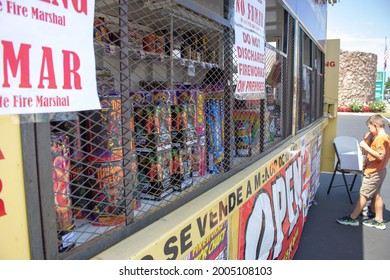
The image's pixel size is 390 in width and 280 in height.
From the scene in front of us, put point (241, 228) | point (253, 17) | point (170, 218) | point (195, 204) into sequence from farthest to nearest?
point (253, 17) < point (241, 228) < point (195, 204) < point (170, 218)

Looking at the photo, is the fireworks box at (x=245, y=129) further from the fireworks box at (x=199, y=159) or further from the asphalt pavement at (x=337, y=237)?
the asphalt pavement at (x=337, y=237)

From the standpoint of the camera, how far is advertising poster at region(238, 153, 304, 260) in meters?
2.41

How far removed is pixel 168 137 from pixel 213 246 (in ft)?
2.20

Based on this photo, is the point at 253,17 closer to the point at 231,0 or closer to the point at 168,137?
the point at 231,0

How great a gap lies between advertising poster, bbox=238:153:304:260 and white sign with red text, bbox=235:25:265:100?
0.75 metres

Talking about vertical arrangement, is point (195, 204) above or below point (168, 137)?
below

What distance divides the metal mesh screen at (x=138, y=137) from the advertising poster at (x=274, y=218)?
339 millimetres

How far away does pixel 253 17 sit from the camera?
253 cm

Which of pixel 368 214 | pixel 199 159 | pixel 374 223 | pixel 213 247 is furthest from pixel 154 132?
pixel 368 214

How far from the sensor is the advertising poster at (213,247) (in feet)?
5.57

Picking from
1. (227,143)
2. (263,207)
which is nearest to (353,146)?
(263,207)

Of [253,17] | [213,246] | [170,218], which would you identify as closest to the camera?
[170,218]

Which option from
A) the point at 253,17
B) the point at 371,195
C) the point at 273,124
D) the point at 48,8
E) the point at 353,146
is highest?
the point at 253,17

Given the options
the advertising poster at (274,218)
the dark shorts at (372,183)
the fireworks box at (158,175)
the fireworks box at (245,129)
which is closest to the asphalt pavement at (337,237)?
the advertising poster at (274,218)
